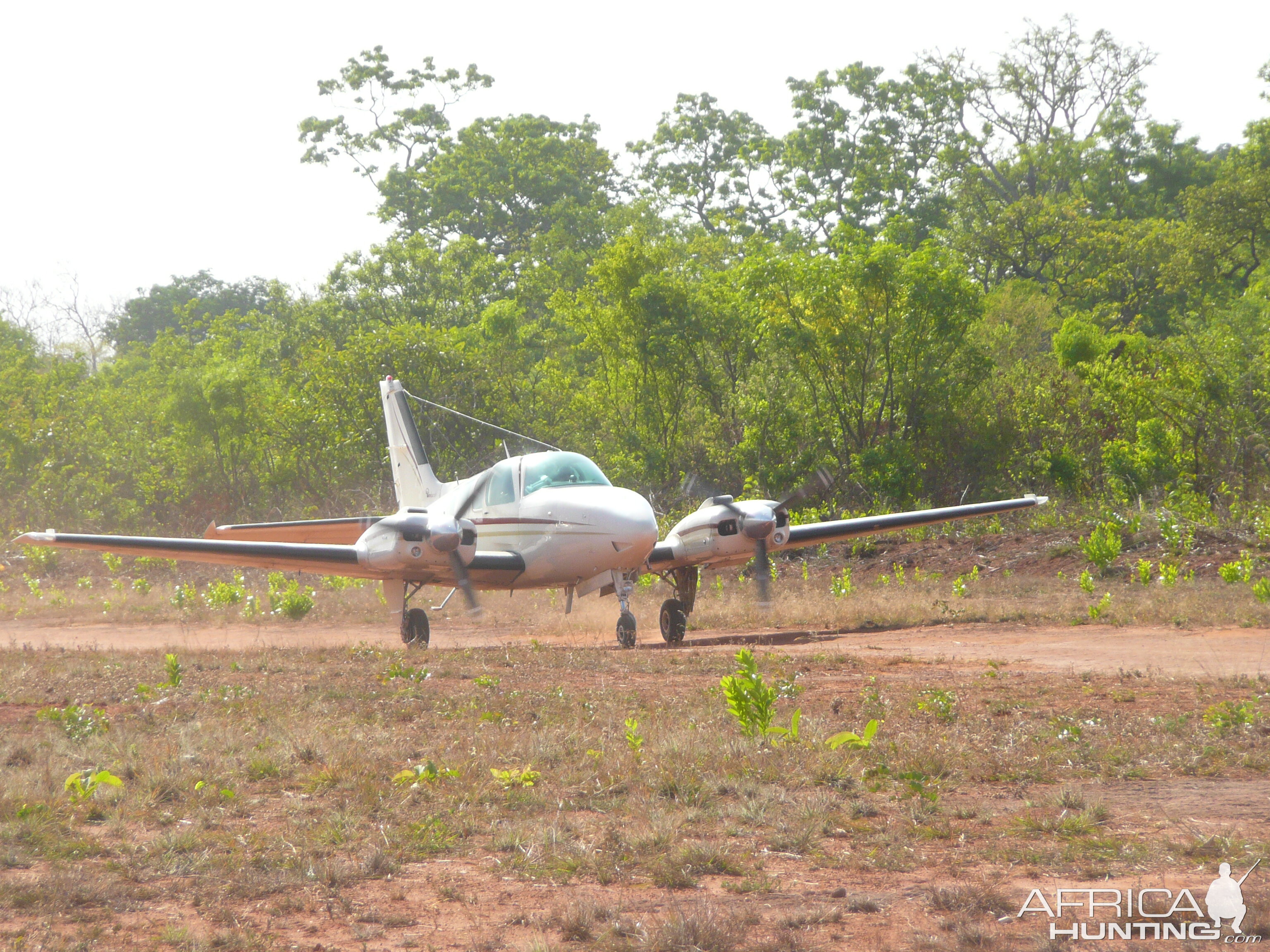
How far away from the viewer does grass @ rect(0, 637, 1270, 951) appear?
15.6 ft

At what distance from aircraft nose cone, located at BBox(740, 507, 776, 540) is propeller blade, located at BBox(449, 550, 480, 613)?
424 cm

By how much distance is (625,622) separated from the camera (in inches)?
618

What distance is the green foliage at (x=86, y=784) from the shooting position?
265 inches

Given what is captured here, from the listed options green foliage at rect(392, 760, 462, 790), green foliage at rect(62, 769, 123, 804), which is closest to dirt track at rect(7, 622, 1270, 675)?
green foliage at rect(392, 760, 462, 790)

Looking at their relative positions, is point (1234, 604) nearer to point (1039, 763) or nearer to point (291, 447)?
point (1039, 763)

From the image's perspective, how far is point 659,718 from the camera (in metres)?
9.13

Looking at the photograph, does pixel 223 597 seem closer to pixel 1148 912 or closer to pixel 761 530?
pixel 761 530

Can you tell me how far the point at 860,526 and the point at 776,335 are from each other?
39.0ft

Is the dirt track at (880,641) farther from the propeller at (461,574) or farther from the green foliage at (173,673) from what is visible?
the green foliage at (173,673)

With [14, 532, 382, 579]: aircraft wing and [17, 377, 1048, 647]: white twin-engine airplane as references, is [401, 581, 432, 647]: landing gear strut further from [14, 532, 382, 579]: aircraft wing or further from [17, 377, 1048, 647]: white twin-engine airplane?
[14, 532, 382, 579]: aircraft wing

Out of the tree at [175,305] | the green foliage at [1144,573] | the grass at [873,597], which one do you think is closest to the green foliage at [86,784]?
the grass at [873,597]

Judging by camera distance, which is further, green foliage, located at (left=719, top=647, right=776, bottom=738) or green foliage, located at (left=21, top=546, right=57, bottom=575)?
green foliage, located at (left=21, top=546, right=57, bottom=575)

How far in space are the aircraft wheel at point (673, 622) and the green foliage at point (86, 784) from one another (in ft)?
34.2

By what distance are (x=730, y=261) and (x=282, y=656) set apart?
33038 mm
